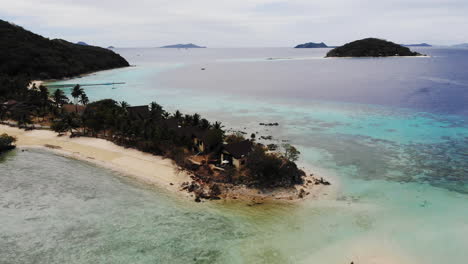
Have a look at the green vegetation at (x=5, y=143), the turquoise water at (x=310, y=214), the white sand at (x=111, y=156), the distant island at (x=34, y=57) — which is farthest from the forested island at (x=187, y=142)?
the distant island at (x=34, y=57)

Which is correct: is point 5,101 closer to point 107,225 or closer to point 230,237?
point 107,225

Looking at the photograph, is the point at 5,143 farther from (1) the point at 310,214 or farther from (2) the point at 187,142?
(1) the point at 310,214

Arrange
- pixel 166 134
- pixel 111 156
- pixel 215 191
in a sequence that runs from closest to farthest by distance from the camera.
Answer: pixel 215 191 < pixel 166 134 < pixel 111 156

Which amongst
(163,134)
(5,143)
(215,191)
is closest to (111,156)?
(163,134)

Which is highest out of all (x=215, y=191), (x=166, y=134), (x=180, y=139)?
(x=166, y=134)

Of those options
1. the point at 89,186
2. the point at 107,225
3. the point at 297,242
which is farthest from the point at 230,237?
the point at 89,186

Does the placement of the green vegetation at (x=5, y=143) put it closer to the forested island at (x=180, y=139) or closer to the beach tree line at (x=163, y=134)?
the forested island at (x=180, y=139)
